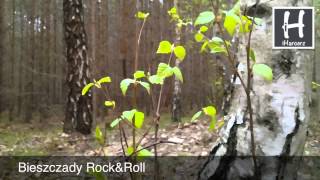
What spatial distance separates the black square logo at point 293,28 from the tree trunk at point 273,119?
0.05 meters

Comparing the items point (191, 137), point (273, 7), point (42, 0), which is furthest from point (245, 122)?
point (42, 0)

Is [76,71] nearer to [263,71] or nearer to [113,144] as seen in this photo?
[113,144]

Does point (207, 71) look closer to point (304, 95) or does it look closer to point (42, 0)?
point (42, 0)

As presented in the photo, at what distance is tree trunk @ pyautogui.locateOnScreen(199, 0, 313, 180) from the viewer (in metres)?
1.93

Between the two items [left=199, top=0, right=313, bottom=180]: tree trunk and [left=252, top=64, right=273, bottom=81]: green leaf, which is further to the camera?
[left=199, top=0, right=313, bottom=180]: tree trunk

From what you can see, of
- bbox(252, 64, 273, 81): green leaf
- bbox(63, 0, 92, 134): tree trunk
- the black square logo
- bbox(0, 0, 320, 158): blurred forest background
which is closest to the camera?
bbox(252, 64, 273, 81): green leaf

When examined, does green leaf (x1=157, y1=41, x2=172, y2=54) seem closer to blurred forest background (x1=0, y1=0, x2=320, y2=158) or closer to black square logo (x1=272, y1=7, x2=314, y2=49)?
black square logo (x1=272, y1=7, x2=314, y2=49)

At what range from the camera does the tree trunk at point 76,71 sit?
249 inches

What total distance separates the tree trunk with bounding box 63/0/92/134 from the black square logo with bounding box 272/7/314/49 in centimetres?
471

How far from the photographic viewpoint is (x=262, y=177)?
1.93m

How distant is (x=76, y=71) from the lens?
6398mm

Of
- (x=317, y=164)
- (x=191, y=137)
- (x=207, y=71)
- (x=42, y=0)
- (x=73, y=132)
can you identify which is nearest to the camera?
(x=317, y=164)

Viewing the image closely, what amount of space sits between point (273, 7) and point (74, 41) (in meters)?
4.82

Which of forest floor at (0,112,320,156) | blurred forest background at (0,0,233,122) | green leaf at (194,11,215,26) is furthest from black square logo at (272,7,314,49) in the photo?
blurred forest background at (0,0,233,122)
